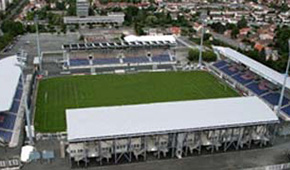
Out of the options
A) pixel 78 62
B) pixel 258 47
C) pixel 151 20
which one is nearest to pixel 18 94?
pixel 78 62

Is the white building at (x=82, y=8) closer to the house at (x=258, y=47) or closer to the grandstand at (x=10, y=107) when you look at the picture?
the house at (x=258, y=47)

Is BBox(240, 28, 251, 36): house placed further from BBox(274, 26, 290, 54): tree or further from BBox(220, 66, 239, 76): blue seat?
BBox(220, 66, 239, 76): blue seat

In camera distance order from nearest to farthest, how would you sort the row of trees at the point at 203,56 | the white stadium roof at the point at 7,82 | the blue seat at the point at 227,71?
1. the white stadium roof at the point at 7,82
2. the blue seat at the point at 227,71
3. the row of trees at the point at 203,56

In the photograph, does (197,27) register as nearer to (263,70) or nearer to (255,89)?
(255,89)

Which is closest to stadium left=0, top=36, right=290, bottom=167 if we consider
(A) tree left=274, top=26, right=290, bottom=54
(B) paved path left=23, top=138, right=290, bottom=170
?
(B) paved path left=23, top=138, right=290, bottom=170

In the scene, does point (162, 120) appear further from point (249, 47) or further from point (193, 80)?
point (249, 47)

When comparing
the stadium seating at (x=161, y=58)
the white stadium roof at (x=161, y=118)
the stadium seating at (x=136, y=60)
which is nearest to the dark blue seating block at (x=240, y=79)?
the stadium seating at (x=161, y=58)
